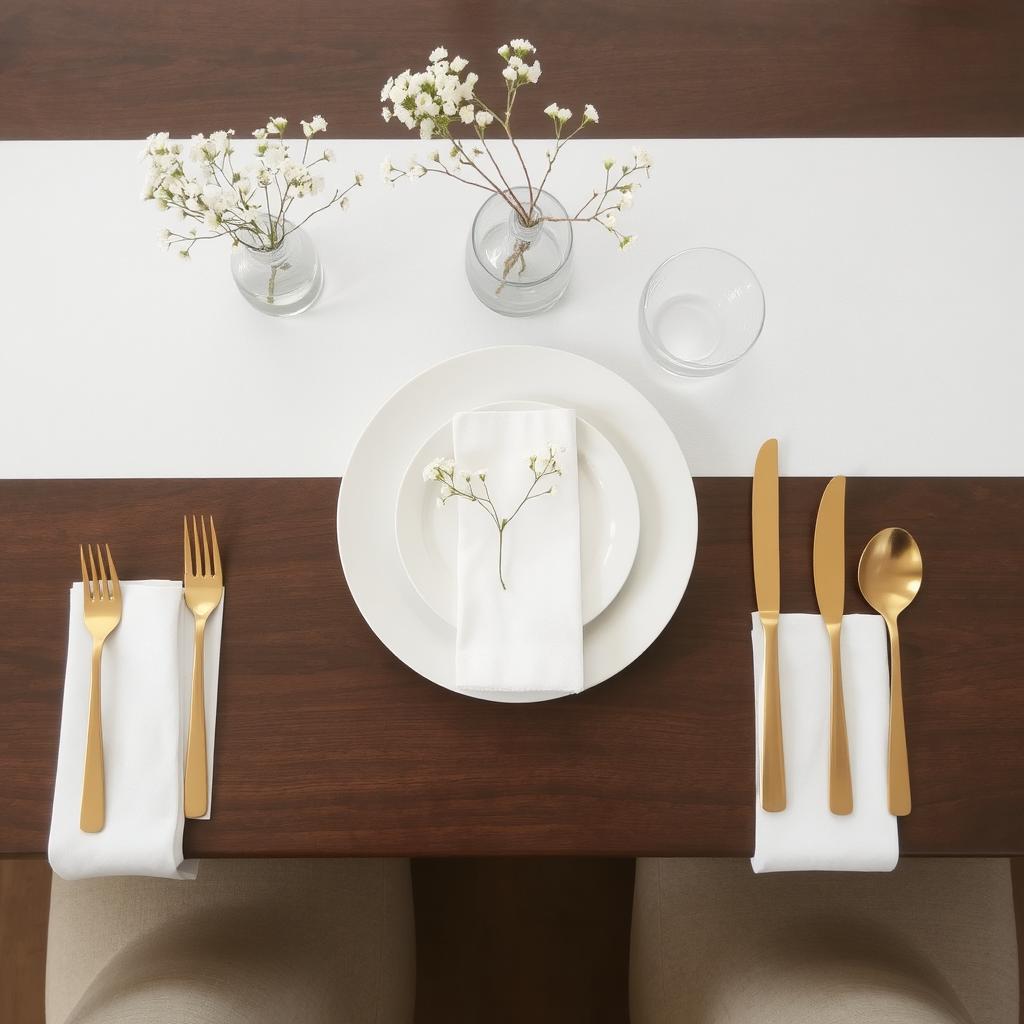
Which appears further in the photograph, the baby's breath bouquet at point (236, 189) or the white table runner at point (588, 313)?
the white table runner at point (588, 313)

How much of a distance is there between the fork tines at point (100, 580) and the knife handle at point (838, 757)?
0.72m

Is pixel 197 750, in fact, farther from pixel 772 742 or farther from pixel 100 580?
pixel 772 742

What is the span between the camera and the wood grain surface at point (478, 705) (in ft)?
2.52

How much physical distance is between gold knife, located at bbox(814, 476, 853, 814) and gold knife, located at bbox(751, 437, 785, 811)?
0.05m

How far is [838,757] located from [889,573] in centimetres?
19

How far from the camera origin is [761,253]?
904 mm

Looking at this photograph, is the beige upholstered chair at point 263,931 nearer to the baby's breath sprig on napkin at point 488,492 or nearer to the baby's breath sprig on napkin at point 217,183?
the baby's breath sprig on napkin at point 488,492

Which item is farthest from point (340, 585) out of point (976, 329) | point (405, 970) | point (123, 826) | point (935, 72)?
point (935, 72)

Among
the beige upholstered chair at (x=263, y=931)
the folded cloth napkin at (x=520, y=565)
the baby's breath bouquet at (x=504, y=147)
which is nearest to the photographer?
the baby's breath bouquet at (x=504, y=147)

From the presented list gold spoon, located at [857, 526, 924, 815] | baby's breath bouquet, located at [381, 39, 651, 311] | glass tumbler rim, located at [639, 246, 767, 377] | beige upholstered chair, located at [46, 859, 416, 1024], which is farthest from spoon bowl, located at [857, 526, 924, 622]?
beige upholstered chair, located at [46, 859, 416, 1024]

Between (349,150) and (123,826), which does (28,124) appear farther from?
(123,826)

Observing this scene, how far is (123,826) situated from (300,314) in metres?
0.55

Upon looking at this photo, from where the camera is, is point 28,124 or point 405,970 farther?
point 405,970

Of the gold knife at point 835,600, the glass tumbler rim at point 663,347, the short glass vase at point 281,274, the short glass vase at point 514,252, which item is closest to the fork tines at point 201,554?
the short glass vase at point 281,274
